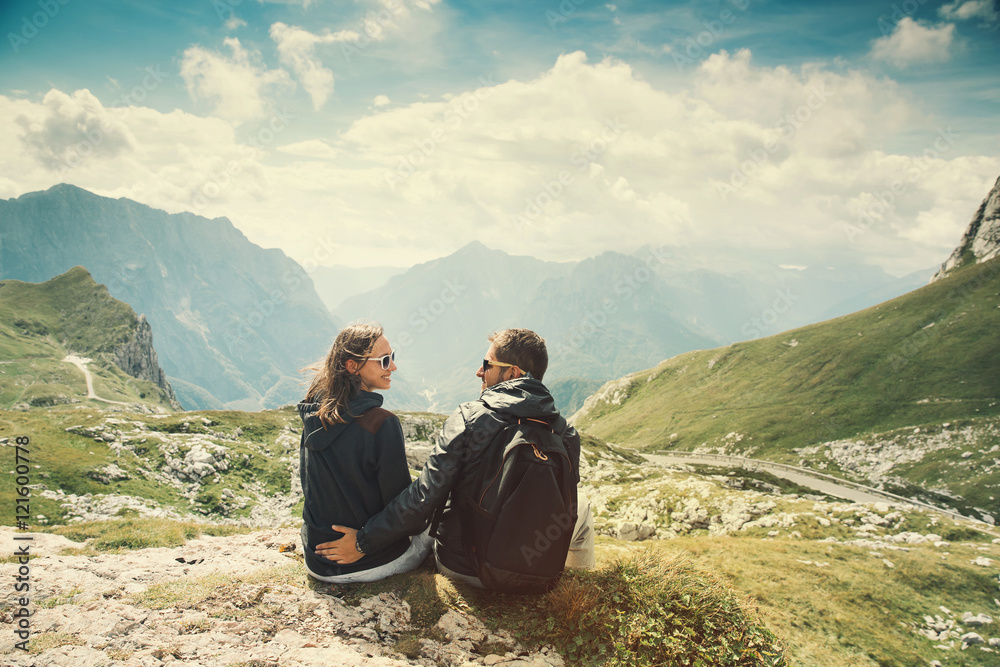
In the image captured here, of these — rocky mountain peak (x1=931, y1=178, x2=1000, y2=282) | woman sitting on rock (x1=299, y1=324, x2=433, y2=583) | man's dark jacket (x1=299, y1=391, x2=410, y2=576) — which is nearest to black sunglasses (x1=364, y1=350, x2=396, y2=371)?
woman sitting on rock (x1=299, y1=324, x2=433, y2=583)

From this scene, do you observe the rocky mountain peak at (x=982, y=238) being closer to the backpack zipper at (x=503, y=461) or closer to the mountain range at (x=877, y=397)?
the mountain range at (x=877, y=397)

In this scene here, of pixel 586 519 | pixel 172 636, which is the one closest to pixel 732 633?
pixel 586 519

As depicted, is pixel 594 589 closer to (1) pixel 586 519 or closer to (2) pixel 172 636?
(1) pixel 586 519

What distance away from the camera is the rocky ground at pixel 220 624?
252 inches

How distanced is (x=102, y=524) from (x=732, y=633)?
18.6 metres

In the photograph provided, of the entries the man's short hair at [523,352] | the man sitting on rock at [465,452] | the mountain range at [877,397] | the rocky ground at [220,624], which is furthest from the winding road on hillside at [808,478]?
the rocky ground at [220,624]

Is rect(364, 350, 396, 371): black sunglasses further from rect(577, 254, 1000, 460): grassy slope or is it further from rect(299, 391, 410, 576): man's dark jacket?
rect(577, 254, 1000, 460): grassy slope

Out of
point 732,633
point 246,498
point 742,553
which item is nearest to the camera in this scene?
point 732,633

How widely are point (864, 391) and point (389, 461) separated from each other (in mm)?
143788

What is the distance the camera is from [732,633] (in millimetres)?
7664

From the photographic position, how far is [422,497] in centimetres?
725

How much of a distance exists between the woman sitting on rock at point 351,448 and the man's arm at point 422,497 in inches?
16.5

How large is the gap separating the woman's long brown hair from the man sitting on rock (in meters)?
1.84

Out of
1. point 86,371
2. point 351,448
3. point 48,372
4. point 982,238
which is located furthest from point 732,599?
point 86,371
